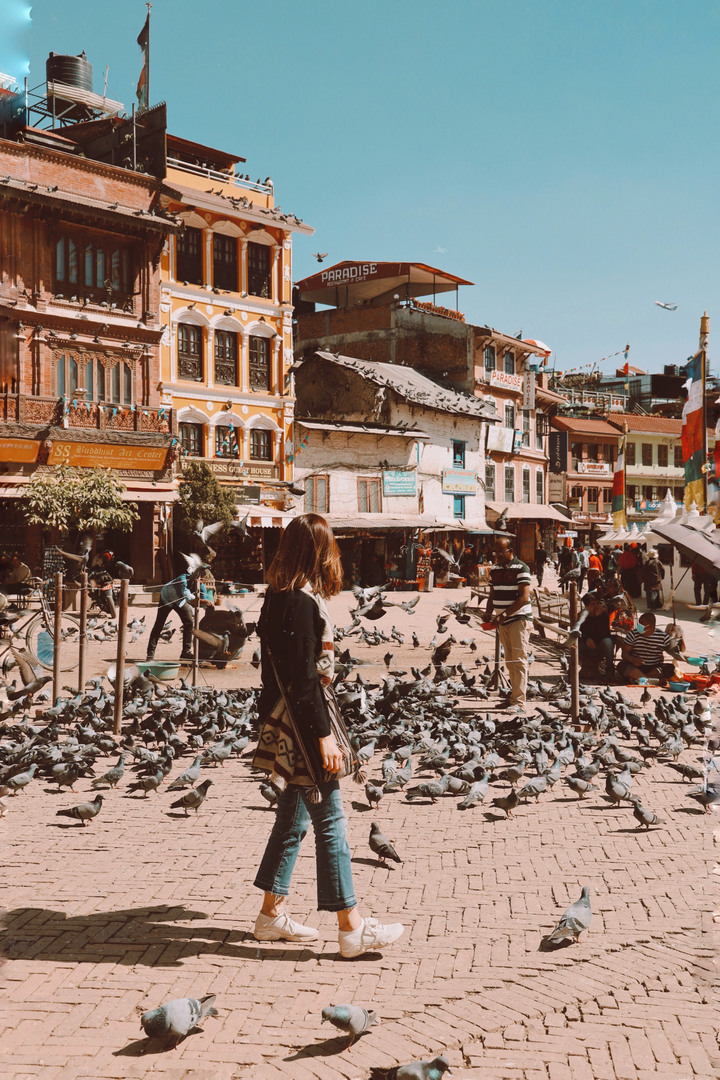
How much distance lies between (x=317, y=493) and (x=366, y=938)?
31.7m

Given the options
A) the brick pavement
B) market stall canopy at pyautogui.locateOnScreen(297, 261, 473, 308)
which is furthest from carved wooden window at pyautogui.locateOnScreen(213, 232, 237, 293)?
the brick pavement

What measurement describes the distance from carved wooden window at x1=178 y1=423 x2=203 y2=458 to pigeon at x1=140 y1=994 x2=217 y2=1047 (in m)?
29.0

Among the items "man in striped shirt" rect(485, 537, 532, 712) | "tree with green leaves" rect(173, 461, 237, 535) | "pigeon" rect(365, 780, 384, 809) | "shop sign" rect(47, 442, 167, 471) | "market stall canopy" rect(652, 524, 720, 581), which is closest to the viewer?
"market stall canopy" rect(652, 524, 720, 581)

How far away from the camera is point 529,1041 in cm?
380

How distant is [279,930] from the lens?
4.61 m

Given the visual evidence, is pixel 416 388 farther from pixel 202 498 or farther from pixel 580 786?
pixel 580 786

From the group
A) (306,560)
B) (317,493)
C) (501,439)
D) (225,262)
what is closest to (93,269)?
(225,262)

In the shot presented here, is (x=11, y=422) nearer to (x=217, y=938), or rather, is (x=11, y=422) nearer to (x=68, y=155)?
(x=68, y=155)

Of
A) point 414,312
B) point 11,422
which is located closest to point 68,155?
point 11,422

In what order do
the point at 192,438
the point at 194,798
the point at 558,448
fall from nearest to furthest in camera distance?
1. the point at 194,798
2. the point at 192,438
3. the point at 558,448

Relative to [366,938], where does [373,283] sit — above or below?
above

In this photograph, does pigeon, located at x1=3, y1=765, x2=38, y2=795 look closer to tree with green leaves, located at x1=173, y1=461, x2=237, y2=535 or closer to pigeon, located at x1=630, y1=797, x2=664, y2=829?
pigeon, located at x1=630, y1=797, x2=664, y2=829

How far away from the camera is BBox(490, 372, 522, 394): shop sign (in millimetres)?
46000

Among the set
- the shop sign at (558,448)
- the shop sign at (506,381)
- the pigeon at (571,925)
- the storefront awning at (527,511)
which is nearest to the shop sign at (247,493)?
the storefront awning at (527,511)
